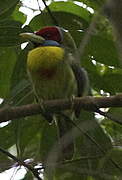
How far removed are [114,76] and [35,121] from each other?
1.49ft

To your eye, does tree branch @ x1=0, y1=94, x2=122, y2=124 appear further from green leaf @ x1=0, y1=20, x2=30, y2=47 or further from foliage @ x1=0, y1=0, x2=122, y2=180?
green leaf @ x1=0, y1=20, x2=30, y2=47

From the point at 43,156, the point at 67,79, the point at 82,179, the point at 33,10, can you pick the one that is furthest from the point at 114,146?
the point at 33,10

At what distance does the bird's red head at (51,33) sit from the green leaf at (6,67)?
8.9 inches

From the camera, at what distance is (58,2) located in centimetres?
217

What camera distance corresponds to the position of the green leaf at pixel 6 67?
217 cm

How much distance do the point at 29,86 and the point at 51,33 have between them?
41cm

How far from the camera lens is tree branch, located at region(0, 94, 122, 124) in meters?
1.53

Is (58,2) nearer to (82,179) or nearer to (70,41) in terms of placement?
(70,41)

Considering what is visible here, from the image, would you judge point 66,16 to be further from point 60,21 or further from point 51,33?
point 51,33

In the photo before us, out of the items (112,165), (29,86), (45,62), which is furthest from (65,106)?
(45,62)

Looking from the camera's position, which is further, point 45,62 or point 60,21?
point 45,62

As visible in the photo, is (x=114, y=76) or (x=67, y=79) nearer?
(x=114, y=76)

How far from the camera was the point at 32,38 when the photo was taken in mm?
2260

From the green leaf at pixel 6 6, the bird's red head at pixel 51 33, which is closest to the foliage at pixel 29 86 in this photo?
the green leaf at pixel 6 6
